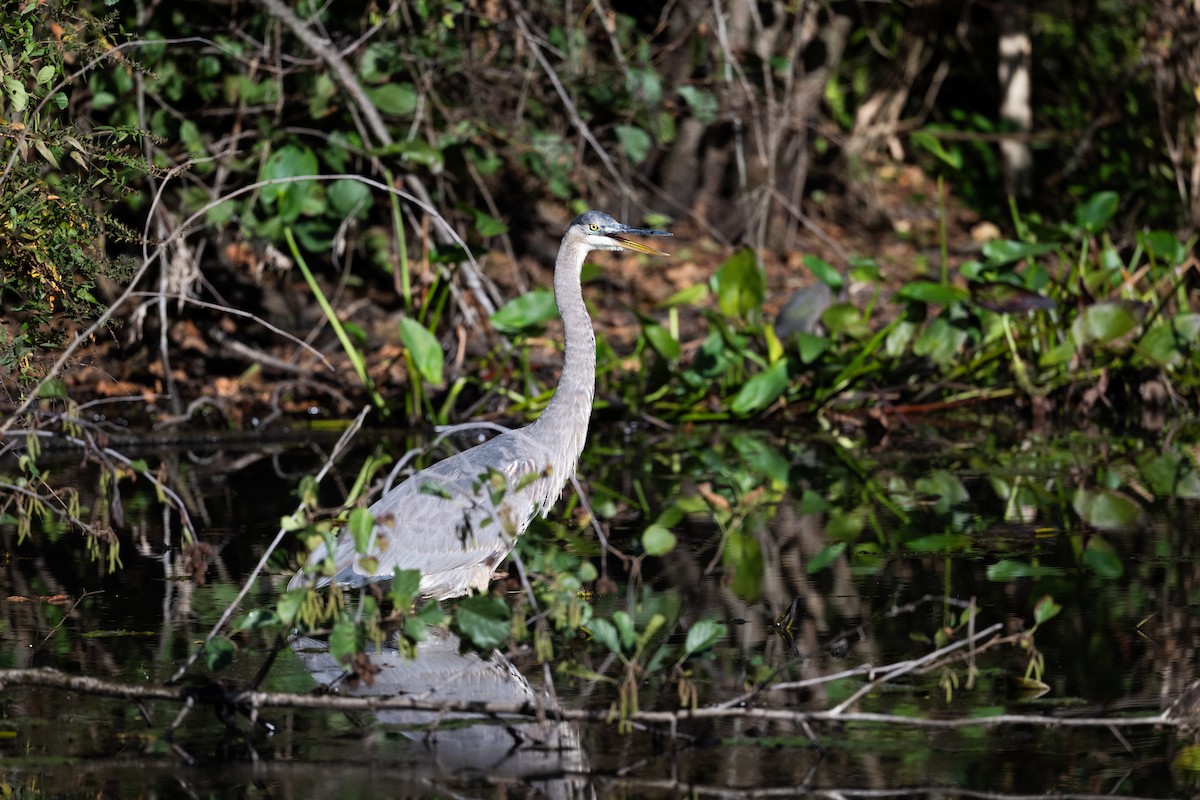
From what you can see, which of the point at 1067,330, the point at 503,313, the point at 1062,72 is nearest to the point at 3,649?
the point at 503,313

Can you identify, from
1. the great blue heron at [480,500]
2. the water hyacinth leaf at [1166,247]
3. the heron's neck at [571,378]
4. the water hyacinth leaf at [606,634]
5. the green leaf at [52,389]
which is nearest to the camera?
the water hyacinth leaf at [606,634]

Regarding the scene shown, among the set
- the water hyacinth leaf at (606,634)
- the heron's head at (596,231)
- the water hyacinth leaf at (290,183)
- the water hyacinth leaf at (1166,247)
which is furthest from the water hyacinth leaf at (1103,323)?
the water hyacinth leaf at (606,634)

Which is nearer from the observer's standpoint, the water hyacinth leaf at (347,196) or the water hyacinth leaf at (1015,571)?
the water hyacinth leaf at (1015,571)

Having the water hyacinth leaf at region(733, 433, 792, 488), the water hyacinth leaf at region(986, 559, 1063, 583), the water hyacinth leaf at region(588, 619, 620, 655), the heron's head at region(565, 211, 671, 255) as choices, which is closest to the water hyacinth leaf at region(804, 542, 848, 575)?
the water hyacinth leaf at region(986, 559, 1063, 583)

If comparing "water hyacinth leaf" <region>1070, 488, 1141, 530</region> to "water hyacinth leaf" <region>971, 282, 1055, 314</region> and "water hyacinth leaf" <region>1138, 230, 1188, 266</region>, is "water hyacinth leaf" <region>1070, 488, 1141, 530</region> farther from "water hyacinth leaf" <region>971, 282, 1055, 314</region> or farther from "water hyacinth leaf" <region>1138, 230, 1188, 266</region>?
"water hyacinth leaf" <region>1138, 230, 1188, 266</region>

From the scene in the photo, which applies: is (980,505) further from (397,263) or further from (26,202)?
(397,263)

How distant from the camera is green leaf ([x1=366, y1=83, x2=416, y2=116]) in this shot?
8.54 meters

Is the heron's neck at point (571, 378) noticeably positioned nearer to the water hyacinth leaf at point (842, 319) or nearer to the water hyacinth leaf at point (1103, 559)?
the water hyacinth leaf at point (1103, 559)

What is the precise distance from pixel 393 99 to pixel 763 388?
263 cm

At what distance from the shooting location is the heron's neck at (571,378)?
5.60 m

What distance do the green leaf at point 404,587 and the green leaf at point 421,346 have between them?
4.08 metres

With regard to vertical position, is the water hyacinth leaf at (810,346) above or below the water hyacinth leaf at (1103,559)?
above

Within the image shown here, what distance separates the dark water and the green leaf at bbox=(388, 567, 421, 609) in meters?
0.30

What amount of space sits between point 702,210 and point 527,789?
9.18 metres
